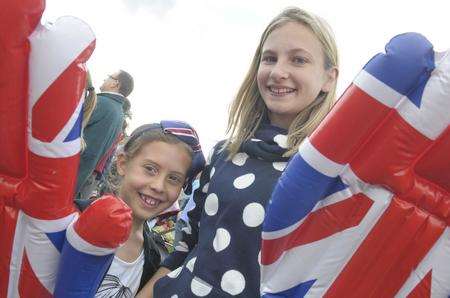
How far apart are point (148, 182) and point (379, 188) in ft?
2.72

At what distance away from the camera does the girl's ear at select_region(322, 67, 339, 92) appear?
4.44ft

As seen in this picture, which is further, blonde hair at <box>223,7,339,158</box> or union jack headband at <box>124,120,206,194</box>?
union jack headband at <box>124,120,206,194</box>

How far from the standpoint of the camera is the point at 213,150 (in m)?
1.43

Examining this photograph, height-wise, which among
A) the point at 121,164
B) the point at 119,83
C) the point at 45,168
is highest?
the point at 45,168

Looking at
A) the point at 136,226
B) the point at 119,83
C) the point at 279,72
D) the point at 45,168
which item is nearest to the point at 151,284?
the point at 136,226

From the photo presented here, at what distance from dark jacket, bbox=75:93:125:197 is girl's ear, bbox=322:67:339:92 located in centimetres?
148

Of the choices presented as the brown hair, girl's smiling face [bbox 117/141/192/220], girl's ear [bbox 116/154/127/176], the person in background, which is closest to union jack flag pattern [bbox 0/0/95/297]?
girl's smiling face [bbox 117/141/192/220]

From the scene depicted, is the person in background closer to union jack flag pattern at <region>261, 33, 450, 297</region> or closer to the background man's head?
the background man's head

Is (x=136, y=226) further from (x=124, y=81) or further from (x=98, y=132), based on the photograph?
(x=124, y=81)

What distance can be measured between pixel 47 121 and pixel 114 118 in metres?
1.61

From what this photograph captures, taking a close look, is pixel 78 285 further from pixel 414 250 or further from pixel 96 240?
pixel 414 250

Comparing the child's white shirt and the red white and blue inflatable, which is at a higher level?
the red white and blue inflatable

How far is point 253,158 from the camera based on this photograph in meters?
1.28

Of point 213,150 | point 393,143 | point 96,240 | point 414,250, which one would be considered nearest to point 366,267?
point 414,250
